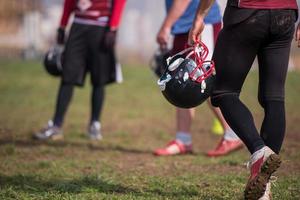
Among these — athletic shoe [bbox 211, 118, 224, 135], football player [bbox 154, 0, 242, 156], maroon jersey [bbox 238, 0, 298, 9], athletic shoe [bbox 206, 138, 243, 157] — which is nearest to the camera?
maroon jersey [bbox 238, 0, 298, 9]

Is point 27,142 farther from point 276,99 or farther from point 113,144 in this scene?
point 276,99

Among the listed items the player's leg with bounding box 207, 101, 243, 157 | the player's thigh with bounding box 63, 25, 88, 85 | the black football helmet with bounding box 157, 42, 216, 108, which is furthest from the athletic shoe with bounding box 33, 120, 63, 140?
the black football helmet with bounding box 157, 42, 216, 108

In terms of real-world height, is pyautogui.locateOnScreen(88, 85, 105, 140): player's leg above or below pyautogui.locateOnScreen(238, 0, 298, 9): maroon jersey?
below

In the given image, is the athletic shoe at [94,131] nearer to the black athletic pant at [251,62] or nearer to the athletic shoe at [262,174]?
the black athletic pant at [251,62]

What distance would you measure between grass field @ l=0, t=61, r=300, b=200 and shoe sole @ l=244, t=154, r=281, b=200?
1.52ft

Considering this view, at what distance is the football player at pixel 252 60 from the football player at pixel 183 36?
1582mm

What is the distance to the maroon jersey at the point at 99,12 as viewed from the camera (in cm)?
623

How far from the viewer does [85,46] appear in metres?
6.38

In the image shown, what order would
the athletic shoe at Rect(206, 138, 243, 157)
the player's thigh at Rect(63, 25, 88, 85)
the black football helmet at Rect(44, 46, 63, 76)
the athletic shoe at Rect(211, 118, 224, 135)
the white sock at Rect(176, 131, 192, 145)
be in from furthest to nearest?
1. the athletic shoe at Rect(211, 118, 224, 135)
2. the black football helmet at Rect(44, 46, 63, 76)
3. the player's thigh at Rect(63, 25, 88, 85)
4. the white sock at Rect(176, 131, 192, 145)
5. the athletic shoe at Rect(206, 138, 243, 157)

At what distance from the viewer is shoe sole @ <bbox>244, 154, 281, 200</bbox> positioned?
129 inches

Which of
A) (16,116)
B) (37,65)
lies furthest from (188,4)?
(37,65)

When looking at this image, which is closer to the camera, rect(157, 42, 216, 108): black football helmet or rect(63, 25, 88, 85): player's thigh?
rect(157, 42, 216, 108): black football helmet

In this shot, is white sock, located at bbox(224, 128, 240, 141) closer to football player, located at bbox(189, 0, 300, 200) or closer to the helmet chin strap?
football player, located at bbox(189, 0, 300, 200)

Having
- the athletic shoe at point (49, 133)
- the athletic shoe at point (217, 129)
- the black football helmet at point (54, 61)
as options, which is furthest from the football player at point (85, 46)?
the athletic shoe at point (217, 129)
